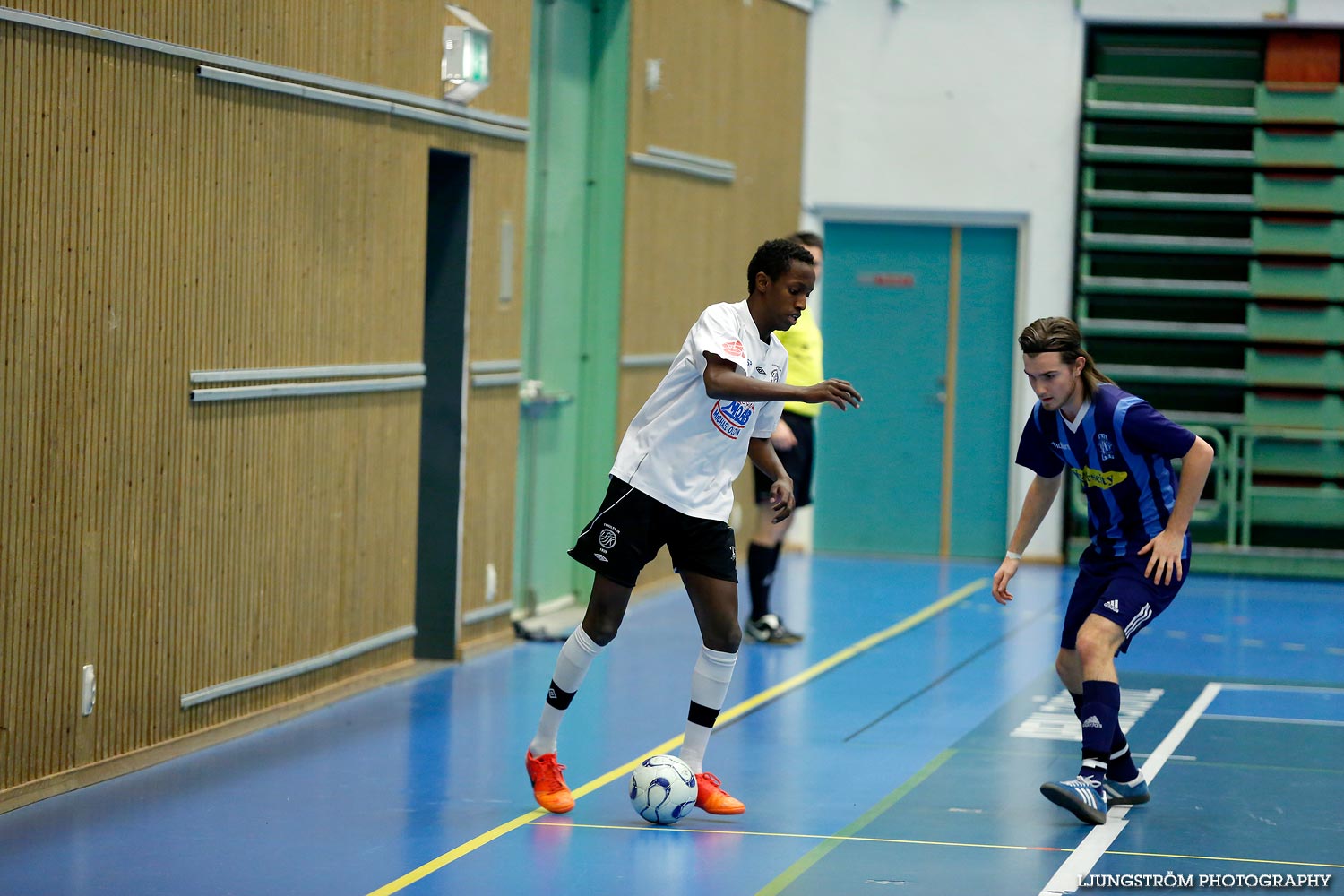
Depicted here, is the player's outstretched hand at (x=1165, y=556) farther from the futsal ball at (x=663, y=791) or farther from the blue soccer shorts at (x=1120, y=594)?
the futsal ball at (x=663, y=791)

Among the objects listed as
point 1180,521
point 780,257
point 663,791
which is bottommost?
point 663,791

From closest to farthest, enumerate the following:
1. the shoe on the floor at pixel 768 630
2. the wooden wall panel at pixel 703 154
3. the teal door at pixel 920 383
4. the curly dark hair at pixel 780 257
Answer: the curly dark hair at pixel 780 257
the shoe on the floor at pixel 768 630
the wooden wall panel at pixel 703 154
the teal door at pixel 920 383

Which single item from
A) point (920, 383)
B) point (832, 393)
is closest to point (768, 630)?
point (832, 393)

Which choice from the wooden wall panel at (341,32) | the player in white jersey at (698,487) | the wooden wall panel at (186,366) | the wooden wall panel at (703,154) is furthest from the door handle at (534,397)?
the player in white jersey at (698,487)

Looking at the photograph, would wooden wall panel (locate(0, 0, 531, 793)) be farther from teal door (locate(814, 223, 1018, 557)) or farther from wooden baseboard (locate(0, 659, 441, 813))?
teal door (locate(814, 223, 1018, 557))

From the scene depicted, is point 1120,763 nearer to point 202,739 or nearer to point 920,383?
point 202,739

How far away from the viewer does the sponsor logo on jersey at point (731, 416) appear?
5559 mm

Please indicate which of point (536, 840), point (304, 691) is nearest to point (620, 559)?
point (536, 840)

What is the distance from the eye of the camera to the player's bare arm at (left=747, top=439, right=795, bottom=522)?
559 cm

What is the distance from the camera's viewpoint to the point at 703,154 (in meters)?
11.7

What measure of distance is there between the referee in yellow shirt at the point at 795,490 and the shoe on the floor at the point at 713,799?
3.34m

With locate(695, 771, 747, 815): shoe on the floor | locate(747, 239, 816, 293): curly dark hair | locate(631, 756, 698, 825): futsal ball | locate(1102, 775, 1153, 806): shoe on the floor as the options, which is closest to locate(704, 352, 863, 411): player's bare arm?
locate(747, 239, 816, 293): curly dark hair

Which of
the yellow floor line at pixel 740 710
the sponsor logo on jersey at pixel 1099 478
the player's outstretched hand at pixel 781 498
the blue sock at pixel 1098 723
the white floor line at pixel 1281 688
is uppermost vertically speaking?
the sponsor logo on jersey at pixel 1099 478

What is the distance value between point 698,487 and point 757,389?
468mm
